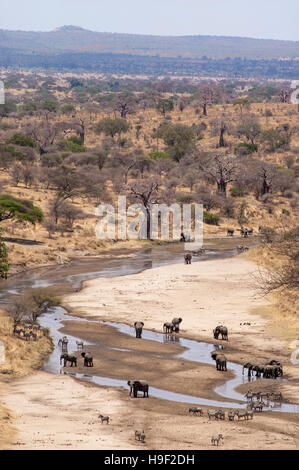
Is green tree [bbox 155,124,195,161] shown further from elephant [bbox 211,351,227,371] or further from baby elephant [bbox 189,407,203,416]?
baby elephant [bbox 189,407,203,416]

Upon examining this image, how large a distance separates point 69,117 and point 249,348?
9600cm

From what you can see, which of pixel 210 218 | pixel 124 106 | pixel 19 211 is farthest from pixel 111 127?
pixel 19 211

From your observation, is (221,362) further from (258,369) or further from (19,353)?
(19,353)

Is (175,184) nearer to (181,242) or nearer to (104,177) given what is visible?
(104,177)

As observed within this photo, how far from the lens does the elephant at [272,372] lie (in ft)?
88.8

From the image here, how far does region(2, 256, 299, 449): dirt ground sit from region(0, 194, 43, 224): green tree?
1110cm

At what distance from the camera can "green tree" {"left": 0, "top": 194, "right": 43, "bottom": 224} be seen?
54.6 meters

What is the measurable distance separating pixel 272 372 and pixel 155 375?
11.8 ft

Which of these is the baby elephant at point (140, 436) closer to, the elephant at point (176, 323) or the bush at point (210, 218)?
the elephant at point (176, 323)

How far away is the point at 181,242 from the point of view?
62344 millimetres

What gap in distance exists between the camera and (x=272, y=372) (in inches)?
1069

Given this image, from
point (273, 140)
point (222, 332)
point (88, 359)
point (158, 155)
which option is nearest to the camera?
point (88, 359)

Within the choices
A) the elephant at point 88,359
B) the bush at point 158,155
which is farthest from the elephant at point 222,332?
the bush at point 158,155
